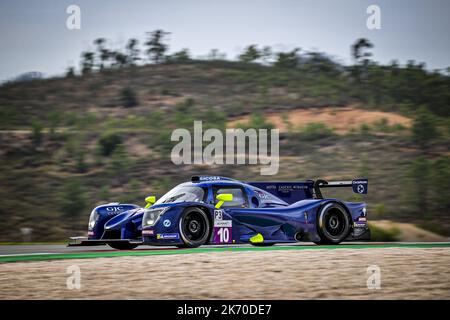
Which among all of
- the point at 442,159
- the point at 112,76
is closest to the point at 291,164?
the point at 442,159

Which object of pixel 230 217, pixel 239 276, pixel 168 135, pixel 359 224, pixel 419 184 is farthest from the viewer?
pixel 168 135

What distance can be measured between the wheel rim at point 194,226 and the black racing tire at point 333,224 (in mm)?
2491

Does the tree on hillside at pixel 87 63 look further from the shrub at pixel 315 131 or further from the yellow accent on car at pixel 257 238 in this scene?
the yellow accent on car at pixel 257 238

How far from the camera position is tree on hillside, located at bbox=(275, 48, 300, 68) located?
189 ft

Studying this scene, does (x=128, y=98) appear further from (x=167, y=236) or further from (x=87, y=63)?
(x=167, y=236)

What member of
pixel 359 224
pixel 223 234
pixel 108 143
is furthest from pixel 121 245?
pixel 108 143

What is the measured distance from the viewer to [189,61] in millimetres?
58500

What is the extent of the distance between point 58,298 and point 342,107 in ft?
127

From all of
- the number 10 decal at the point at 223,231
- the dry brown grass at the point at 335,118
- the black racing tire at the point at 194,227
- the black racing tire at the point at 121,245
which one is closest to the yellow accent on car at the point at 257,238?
the number 10 decal at the point at 223,231

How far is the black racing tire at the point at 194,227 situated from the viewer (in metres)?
14.0

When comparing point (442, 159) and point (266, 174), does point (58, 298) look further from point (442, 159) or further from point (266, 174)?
point (442, 159)

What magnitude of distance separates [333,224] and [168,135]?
25.3 m

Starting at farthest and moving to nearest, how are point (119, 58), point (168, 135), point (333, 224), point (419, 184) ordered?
point (119, 58)
point (168, 135)
point (419, 184)
point (333, 224)

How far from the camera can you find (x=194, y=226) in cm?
1421
